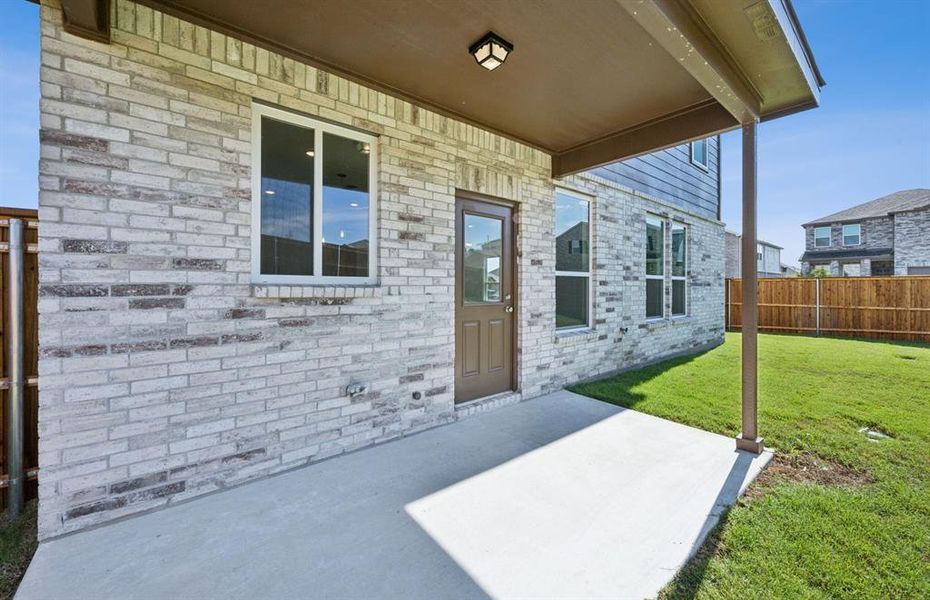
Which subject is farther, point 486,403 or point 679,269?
point 679,269

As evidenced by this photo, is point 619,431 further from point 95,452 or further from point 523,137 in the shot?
point 95,452

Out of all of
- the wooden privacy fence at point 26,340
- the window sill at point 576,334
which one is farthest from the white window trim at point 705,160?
the wooden privacy fence at point 26,340

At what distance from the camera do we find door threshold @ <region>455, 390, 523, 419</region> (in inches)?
153

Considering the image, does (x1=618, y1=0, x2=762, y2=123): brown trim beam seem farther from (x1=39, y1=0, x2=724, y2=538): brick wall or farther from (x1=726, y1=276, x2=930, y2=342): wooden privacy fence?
(x1=726, y1=276, x2=930, y2=342): wooden privacy fence

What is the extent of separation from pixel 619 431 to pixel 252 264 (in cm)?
346

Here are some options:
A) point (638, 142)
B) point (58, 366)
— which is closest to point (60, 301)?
point (58, 366)

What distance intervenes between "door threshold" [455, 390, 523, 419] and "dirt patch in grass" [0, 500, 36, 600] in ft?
9.47

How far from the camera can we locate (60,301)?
6.67ft

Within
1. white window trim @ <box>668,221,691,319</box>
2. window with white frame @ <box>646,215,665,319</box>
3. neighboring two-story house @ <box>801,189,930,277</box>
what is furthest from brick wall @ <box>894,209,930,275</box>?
window with white frame @ <box>646,215,665,319</box>

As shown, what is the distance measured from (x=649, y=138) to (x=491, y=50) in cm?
221

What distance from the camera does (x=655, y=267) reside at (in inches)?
273

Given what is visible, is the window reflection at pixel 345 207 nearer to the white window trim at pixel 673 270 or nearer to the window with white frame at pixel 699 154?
the white window trim at pixel 673 270

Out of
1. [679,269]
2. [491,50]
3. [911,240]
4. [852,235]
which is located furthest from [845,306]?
[491,50]

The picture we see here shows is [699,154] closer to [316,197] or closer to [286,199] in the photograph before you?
[316,197]
